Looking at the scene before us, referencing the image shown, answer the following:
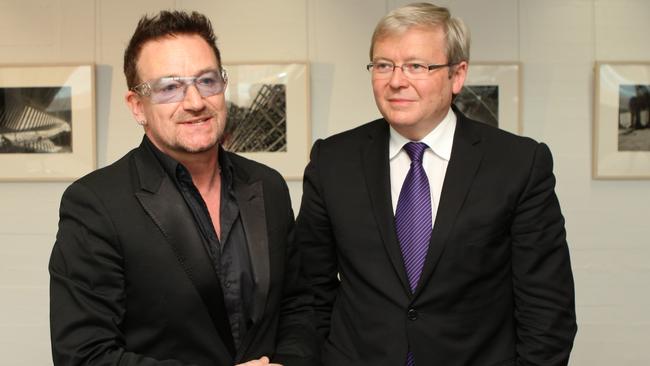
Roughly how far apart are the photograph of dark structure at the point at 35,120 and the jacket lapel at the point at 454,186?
7.48ft

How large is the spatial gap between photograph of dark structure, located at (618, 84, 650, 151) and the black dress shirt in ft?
8.13

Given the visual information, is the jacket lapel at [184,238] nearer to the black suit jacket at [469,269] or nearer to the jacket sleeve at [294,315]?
the jacket sleeve at [294,315]

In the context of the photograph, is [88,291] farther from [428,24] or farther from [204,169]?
[428,24]

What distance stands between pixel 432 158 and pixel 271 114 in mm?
1674

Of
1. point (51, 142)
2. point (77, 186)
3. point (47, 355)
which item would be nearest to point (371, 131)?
point (77, 186)

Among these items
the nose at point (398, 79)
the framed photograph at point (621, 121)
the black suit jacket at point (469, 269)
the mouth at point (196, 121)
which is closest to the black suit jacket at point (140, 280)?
the mouth at point (196, 121)

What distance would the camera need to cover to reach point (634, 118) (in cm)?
354

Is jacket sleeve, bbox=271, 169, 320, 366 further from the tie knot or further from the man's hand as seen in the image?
the tie knot

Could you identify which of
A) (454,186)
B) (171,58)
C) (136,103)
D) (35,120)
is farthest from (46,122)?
(454,186)

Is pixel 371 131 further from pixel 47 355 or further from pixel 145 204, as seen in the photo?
pixel 47 355

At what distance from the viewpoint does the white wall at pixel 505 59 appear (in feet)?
11.5

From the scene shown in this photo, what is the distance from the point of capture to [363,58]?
3.50 meters

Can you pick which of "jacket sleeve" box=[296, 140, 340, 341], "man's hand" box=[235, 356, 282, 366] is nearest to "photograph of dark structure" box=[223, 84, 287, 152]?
"jacket sleeve" box=[296, 140, 340, 341]

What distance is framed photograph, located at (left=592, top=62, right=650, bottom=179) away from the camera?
350 centimetres
